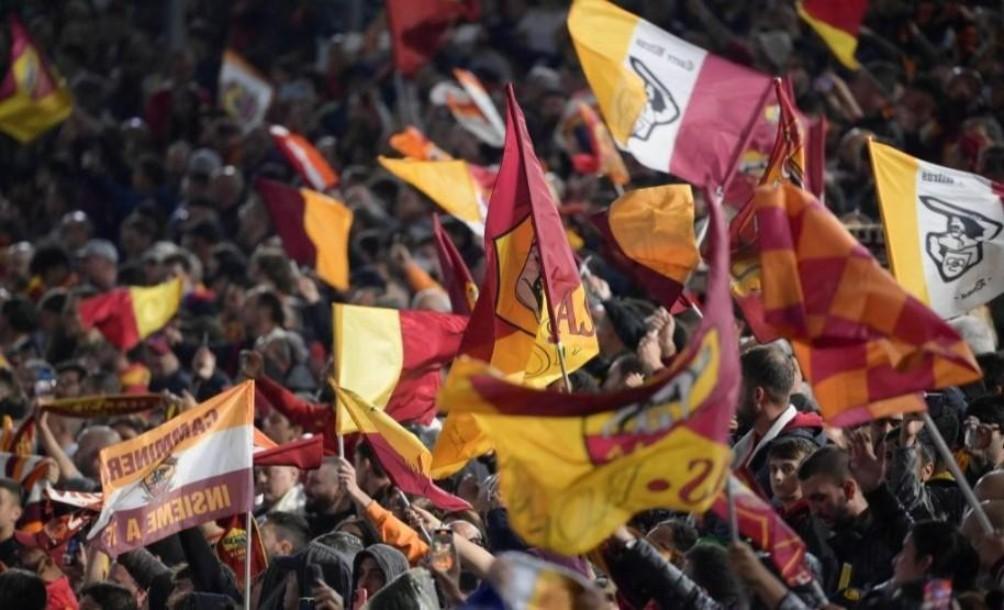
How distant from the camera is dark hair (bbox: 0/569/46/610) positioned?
809 cm

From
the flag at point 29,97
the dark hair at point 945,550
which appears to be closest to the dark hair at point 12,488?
the dark hair at point 945,550

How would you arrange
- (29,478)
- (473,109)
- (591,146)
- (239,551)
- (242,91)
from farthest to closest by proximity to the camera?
(242,91)
(473,109)
(591,146)
(29,478)
(239,551)

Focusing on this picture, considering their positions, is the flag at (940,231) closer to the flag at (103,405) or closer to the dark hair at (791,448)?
the dark hair at (791,448)

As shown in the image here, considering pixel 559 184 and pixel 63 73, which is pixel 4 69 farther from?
pixel 559 184

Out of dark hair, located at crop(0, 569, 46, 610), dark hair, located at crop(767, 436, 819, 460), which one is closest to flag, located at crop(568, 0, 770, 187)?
dark hair, located at crop(767, 436, 819, 460)

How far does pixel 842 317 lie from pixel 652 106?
12.3 ft

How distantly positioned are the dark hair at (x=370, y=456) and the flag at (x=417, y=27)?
6.55 m

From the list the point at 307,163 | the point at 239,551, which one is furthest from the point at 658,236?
the point at 307,163

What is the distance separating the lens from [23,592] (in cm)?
812

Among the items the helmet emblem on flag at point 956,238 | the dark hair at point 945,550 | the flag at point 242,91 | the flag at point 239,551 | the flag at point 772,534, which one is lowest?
the flag at point 242,91

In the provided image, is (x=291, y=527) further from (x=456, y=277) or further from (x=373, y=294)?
(x=373, y=294)

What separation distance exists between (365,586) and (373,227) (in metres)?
7.51

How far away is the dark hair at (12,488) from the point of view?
32.2 ft

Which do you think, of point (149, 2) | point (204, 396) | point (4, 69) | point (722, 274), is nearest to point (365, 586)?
point (722, 274)
